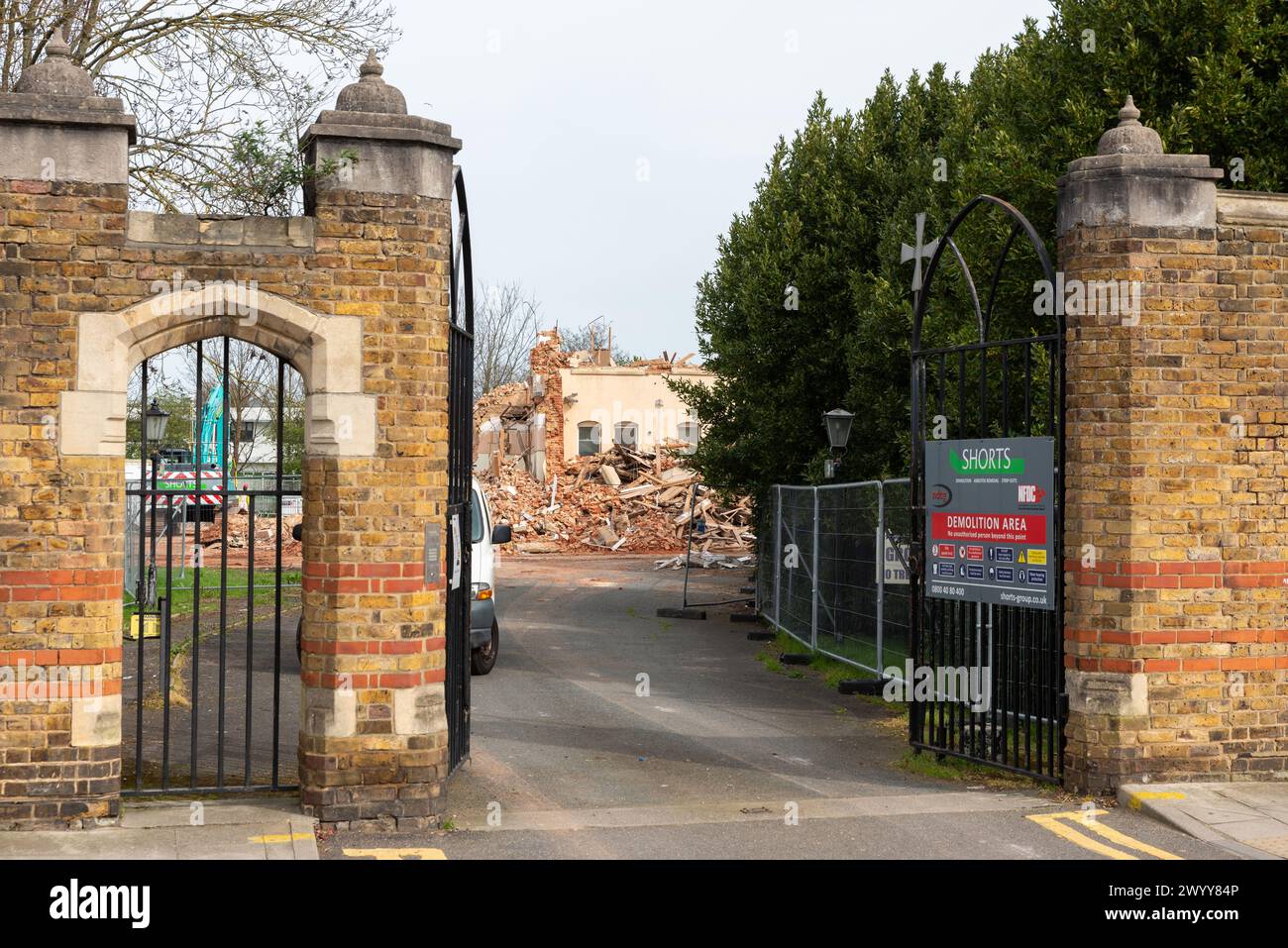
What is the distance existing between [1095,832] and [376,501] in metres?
4.83

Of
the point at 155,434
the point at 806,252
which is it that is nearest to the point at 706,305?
the point at 806,252

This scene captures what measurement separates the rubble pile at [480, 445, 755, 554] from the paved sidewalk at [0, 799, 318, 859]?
2994 cm

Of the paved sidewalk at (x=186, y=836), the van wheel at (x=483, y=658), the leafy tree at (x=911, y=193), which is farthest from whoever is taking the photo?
the van wheel at (x=483, y=658)

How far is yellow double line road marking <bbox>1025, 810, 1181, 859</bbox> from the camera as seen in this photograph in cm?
731

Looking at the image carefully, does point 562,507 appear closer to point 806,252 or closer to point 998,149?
point 806,252

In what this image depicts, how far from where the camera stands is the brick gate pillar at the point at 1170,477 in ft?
27.8

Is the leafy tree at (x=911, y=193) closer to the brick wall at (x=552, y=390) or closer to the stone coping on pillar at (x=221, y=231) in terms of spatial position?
the stone coping on pillar at (x=221, y=231)

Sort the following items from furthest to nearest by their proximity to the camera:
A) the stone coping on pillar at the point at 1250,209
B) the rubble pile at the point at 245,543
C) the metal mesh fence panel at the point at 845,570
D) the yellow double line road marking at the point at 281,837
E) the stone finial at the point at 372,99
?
the rubble pile at the point at 245,543 < the metal mesh fence panel at the point at 845,570 < the stone coping on pillar at the point at 1250,209 < the stone finial at the point at 372,99 < the yellow double line road marking at the point at 281,837

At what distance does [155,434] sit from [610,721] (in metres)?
6.79

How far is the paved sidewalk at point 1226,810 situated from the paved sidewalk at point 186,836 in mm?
5143

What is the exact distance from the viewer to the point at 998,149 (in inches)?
468

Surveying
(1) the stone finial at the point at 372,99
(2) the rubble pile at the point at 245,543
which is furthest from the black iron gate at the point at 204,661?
(2) the rubble pile at the point at 245,543

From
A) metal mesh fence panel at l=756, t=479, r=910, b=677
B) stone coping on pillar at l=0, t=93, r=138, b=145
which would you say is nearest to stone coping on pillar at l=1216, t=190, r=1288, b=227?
metal mesh fence panel at l=756, t=479, r=910, b=677

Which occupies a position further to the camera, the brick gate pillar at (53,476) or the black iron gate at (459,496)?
the black iron gate at (459,496)
